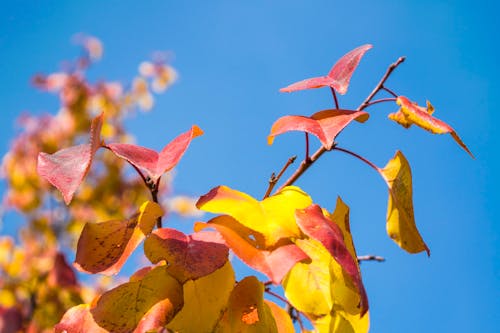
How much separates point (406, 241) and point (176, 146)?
198mm

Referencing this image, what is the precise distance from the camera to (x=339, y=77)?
46 centimetres

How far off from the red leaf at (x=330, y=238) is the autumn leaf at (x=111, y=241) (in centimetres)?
11

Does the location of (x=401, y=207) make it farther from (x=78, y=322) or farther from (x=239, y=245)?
(x=78, y=322)

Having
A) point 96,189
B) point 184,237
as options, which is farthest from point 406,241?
point 96,189

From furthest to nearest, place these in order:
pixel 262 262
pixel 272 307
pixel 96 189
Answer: pixel 96 189 → pixel 272 307 → pixel 262 262

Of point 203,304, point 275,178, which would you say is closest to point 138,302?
point 203,304

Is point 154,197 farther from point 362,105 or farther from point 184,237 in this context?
point 362,105

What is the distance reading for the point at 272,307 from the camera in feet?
1.40

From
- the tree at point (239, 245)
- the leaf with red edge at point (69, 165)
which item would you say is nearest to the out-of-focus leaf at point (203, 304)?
the tree at point (239, 245)

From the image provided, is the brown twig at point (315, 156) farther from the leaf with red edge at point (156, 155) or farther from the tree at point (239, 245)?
the leaf with red edge at point (156, 155)

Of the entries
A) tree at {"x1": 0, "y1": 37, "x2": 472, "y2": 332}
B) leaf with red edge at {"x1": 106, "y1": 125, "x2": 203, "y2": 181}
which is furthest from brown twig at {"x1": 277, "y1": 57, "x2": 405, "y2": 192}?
leaf with red edge at {"x1": 106, "y1": 125, "x2": 203, "y2": 181}

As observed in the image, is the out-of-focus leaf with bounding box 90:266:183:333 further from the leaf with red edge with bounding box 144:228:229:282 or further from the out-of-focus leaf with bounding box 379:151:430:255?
the out-of-focus leaf with bounding box 379:151:430:255

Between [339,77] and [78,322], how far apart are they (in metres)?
0.30

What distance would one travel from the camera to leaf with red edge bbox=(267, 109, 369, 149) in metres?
0.38
